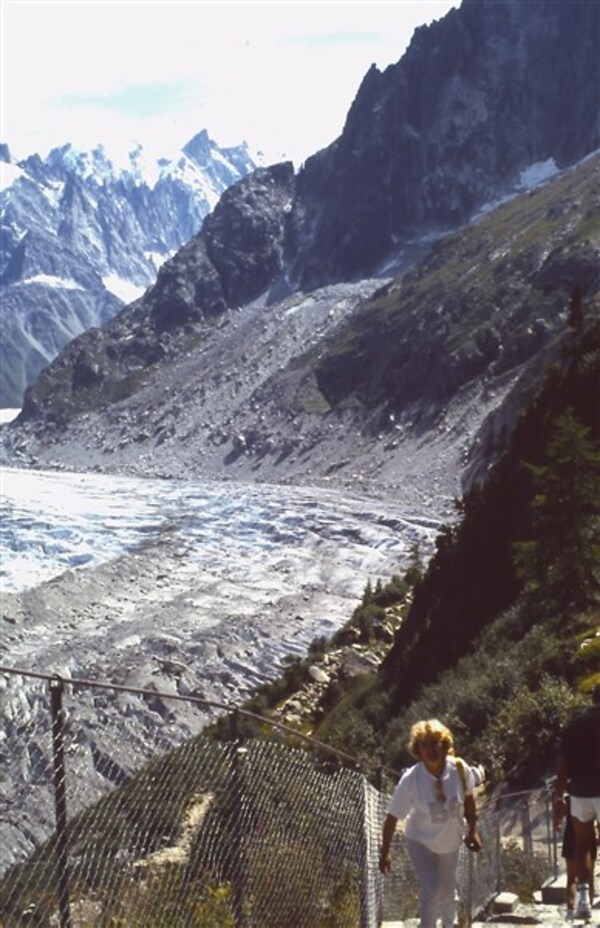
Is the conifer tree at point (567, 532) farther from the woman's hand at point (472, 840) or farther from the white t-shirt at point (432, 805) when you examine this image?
Answer: the white t-shirt at point (432, 805)

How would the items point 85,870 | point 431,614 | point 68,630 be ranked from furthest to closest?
point 68,630 < point 431,614 < point 85,870

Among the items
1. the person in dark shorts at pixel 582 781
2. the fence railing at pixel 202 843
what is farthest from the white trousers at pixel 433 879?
the person in dark shorts at pixel 582 781

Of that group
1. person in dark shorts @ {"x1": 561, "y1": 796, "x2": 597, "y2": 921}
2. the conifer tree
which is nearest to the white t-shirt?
person in dark shorts @ {"x1": 561, "y1": 796, "x2": 597, "y2": 921}

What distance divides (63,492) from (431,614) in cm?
11493

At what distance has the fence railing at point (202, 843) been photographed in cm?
780

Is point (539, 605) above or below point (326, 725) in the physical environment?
above

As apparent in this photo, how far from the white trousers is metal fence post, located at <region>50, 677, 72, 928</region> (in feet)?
11.2

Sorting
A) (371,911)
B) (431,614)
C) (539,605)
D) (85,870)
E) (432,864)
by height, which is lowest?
(431,614)

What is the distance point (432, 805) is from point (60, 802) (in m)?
3.42

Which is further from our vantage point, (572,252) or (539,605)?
(572,252)

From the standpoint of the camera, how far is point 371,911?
10.9m

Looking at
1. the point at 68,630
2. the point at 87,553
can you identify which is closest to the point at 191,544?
the point at 87,553

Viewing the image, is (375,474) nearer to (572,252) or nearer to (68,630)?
(572,252)

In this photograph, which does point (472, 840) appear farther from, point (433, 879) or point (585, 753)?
point (585, 753)
